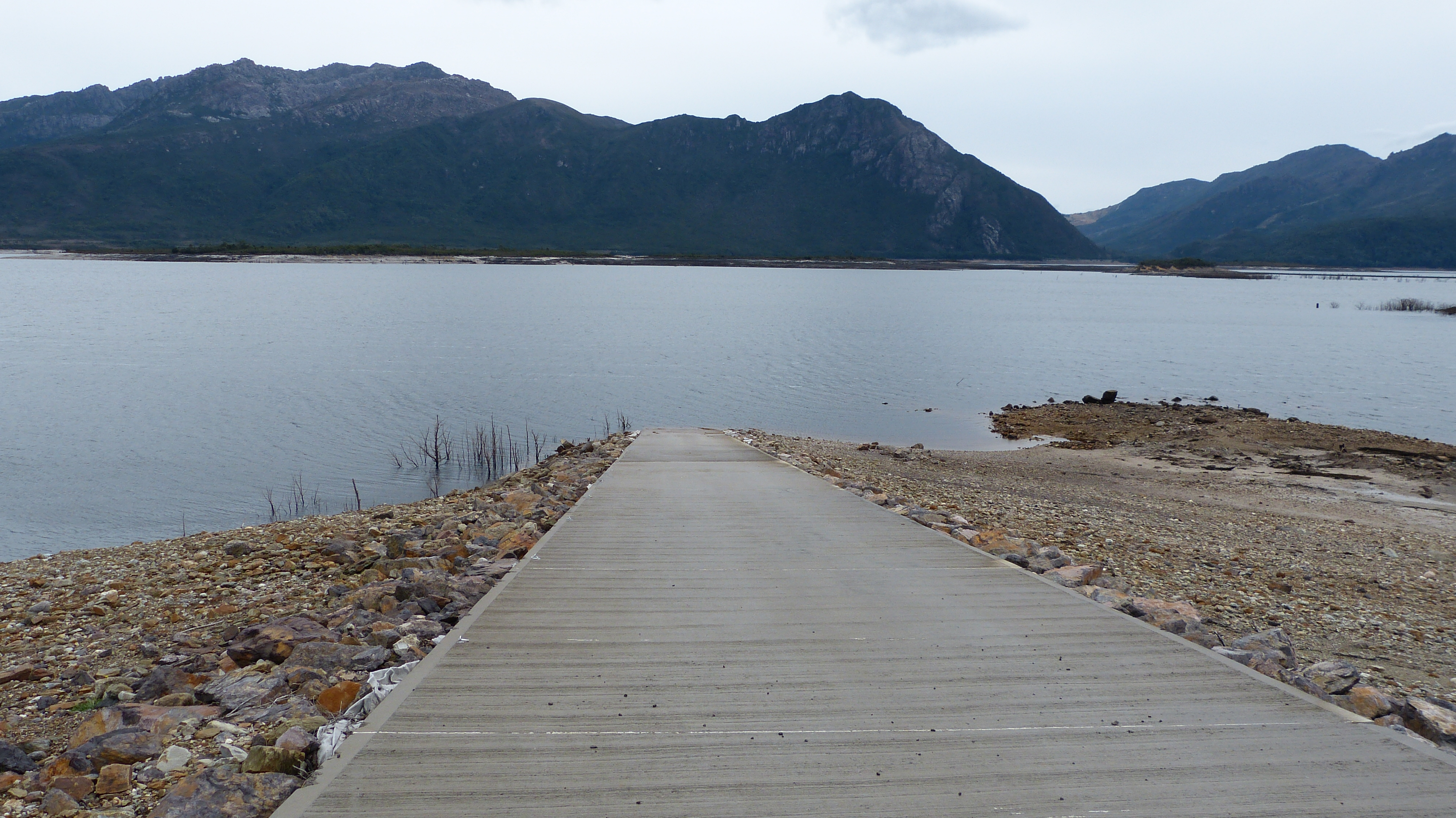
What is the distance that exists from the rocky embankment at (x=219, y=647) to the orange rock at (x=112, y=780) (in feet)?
0.04

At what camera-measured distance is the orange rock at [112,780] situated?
4152 mm

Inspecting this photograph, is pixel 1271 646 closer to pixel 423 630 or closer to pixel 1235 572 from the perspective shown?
pixel 1235 572

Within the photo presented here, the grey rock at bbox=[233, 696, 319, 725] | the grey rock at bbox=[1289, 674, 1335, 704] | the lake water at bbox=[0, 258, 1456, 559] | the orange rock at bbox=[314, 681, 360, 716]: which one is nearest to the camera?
the grey rock at bbox=[233, 696, 319, 725]

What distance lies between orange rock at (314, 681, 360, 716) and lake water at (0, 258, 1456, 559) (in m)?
14.0

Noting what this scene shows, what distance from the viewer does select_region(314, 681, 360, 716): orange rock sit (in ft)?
16.3

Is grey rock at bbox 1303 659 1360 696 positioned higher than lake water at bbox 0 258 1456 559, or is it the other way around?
grey rock at bbox 1303 659 1360 696

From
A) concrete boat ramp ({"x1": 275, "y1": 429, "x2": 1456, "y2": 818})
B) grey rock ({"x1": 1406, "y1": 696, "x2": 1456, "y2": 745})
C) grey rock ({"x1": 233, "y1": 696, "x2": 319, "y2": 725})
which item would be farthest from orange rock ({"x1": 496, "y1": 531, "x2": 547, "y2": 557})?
grey rock ({"x1": 1406, "y1": 696, "x2": 1456, "y2": 745})

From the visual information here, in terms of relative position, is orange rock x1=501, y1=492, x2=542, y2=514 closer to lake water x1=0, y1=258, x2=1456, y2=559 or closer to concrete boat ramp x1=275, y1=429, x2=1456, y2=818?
concrete boat ramp x1=275, y1=429, x2=1456, y2=818

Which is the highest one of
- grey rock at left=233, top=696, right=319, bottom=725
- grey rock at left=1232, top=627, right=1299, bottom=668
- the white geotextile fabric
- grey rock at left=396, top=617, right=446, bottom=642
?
the white geotextile fabric

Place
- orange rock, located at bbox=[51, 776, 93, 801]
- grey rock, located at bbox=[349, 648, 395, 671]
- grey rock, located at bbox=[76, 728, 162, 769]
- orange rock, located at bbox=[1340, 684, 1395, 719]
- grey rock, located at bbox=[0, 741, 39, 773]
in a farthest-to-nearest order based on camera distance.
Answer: grey rock, located at bbox=[349, 648, 395, 671] < orange rock, located at bbox=[1340, 684, 1395, 719] < grey rock, located at bbox=[0, 741, 39, 773] < grey rock, located at bbox=[76, 728, 162, 769] < orange rock, located at bbox=[51, 776, 93, 801]

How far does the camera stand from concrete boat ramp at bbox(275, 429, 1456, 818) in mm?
3861

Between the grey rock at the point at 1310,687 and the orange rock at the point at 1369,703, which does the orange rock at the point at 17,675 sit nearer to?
the grey rock at the point at 1310,687

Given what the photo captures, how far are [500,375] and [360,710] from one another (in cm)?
3627

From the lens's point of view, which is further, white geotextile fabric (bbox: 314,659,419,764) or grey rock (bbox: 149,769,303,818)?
white geotextile fabric (bbox: 314,659,419,764)
